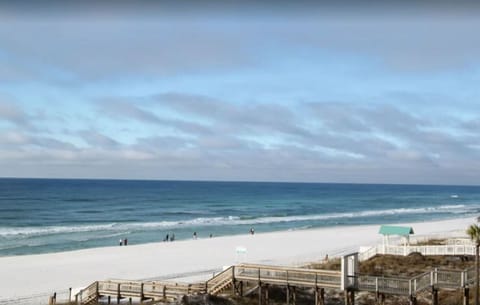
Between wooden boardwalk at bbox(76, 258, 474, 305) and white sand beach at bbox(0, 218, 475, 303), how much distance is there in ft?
23.0

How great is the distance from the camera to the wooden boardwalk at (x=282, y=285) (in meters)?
21.7

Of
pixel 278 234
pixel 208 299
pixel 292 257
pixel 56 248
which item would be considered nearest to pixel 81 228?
pixel 56 248

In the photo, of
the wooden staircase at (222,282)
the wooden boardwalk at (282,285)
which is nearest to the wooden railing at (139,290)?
the wooden boardwalk at (282,285)

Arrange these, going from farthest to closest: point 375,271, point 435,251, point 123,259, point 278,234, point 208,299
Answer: point 278,234, point 123,259, point 435,251, point 375,271, point 208,299

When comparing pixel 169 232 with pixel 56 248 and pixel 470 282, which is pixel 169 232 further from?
pixel 470 282

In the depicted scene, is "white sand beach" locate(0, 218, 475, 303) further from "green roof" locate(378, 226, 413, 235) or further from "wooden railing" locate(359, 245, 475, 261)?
"green roof" locate(378, 226, 413, 235)

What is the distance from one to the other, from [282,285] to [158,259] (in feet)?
64.1

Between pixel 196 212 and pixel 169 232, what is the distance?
1248 inches

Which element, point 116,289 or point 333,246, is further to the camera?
point 333,246

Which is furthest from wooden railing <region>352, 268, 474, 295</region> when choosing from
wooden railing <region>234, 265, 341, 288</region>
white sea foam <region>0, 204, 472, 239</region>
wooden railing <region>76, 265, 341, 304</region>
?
white sea foam <region>0, 204, 472, 239</region>

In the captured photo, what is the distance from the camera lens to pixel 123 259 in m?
42.5

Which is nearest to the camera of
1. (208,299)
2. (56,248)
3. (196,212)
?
(208,299)

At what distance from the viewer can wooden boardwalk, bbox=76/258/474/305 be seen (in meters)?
21.7

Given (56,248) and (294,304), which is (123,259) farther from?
(294,304)
